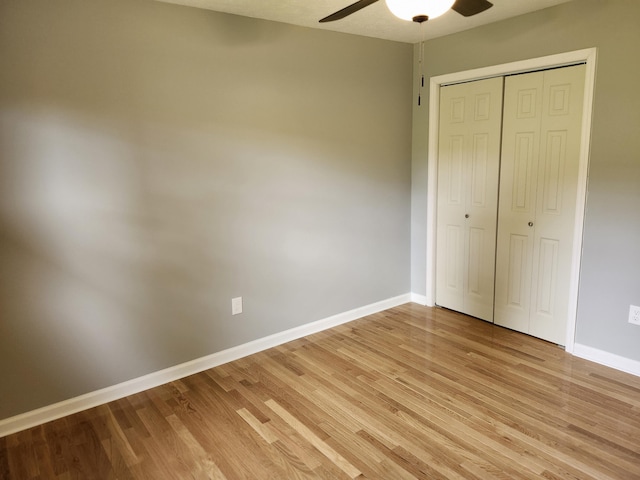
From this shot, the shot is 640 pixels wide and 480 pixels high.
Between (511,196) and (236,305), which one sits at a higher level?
(511,196)

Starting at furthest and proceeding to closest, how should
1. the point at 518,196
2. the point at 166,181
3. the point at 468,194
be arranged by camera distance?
1. the point at 468,194
2. the point at 518,196
3. the point at 166,181

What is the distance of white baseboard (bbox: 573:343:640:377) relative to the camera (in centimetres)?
279

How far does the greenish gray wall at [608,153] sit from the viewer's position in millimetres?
2629

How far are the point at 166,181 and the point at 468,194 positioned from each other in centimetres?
237

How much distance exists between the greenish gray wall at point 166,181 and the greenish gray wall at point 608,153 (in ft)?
4.04

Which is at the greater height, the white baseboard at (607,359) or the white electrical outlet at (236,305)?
the white electrical outlet at (236,305)

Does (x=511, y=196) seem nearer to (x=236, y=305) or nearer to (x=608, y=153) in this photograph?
(x=608, y=153)

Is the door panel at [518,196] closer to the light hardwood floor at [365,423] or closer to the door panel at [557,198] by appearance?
the door panel at [557,198]

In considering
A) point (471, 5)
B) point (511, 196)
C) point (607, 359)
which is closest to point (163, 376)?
point (471, 5)

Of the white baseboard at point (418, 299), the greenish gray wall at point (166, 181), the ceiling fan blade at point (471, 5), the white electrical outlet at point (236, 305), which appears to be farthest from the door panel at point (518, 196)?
the white electrical outlet at point (236, 305)

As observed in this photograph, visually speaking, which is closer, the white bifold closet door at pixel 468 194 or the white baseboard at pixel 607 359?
the white baseboard at pixel 607 359

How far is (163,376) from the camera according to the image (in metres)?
2.79

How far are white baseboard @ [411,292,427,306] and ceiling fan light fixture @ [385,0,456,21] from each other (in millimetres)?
2887

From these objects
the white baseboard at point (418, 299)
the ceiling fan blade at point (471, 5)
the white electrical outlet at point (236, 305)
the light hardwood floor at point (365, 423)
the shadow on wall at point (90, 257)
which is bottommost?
the light hardwood floor at point (365, 423)
